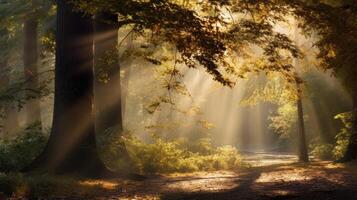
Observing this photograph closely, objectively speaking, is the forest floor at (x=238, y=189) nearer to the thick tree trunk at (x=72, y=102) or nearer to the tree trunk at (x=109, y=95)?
the thick tree trunk at (x=72, y=102)

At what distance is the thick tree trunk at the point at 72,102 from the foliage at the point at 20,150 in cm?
158

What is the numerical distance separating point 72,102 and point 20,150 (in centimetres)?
361

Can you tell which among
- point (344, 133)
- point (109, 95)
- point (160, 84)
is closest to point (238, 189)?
point (160, 84)

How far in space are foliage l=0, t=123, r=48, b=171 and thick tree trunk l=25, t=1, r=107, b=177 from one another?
1.58m

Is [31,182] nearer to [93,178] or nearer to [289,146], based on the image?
[93,178]

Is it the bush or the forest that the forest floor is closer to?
the forest

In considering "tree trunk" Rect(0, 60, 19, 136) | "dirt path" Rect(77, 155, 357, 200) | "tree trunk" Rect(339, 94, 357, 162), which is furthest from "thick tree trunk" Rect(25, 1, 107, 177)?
"tree trunk" Rect(0, 60, 19, 136)

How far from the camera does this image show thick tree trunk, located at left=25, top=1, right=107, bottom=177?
13773 millimetres

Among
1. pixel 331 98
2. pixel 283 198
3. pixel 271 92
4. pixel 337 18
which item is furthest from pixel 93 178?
pixel 331 98

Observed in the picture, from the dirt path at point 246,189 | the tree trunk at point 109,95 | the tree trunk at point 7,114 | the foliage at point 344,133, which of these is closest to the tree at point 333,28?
the dirt path at point 246,189

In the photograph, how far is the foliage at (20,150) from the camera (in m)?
14.8

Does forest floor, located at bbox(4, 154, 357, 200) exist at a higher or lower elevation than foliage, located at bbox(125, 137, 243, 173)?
lower

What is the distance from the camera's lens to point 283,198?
952 cm

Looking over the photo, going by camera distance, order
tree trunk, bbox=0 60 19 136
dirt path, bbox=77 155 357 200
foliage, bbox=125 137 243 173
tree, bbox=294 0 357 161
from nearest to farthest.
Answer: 1. dirt path, bbox=77 155 357 200
2. tree, bbox=294 0 357 161
3. foliage, bbox=125 137 243 173
4. tree trunk, bbox=0 60 19 136
